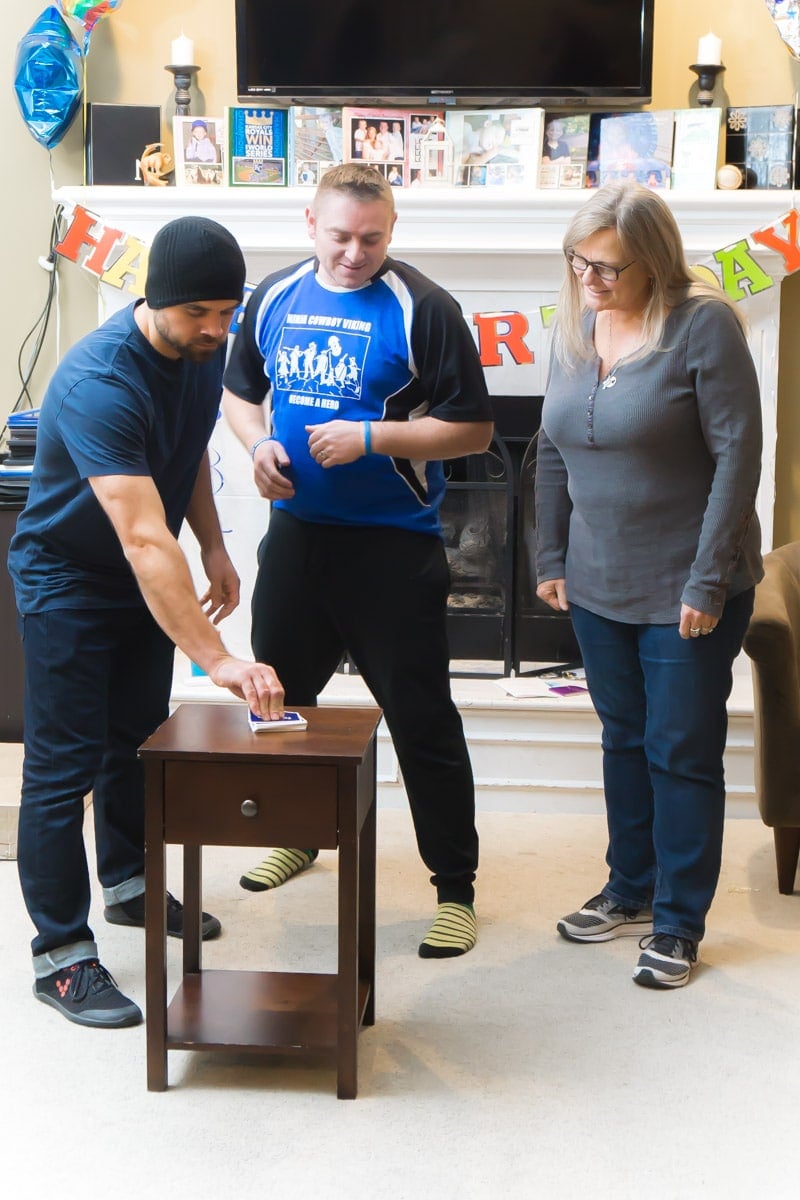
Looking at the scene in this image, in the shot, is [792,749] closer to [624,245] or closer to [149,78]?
[624,245]

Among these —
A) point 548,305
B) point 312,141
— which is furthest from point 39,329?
point 548,305

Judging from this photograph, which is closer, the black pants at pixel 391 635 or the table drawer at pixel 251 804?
the table drawer at pixel 251 804

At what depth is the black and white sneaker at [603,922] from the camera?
2717mm

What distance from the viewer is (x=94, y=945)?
242cm

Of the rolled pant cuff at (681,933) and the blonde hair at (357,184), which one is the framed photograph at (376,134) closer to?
the blonde hair at (357,184)

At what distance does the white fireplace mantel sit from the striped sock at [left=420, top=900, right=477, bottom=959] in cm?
157

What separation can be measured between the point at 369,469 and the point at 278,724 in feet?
2.16

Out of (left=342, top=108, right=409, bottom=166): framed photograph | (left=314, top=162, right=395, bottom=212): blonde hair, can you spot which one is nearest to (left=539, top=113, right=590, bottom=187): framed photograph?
(left=342, top=108, right=409, bottom=166): framed photograph

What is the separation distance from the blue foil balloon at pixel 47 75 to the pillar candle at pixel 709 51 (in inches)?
67.0

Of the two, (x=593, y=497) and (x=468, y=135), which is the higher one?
(x=468, y=135)

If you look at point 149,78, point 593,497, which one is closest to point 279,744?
point 593,497

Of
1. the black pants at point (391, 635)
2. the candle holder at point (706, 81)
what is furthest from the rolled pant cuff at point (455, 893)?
the candle holder at point (706, 81)

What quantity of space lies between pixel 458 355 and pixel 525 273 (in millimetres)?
1308

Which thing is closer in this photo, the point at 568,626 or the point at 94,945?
the point at 94,945
